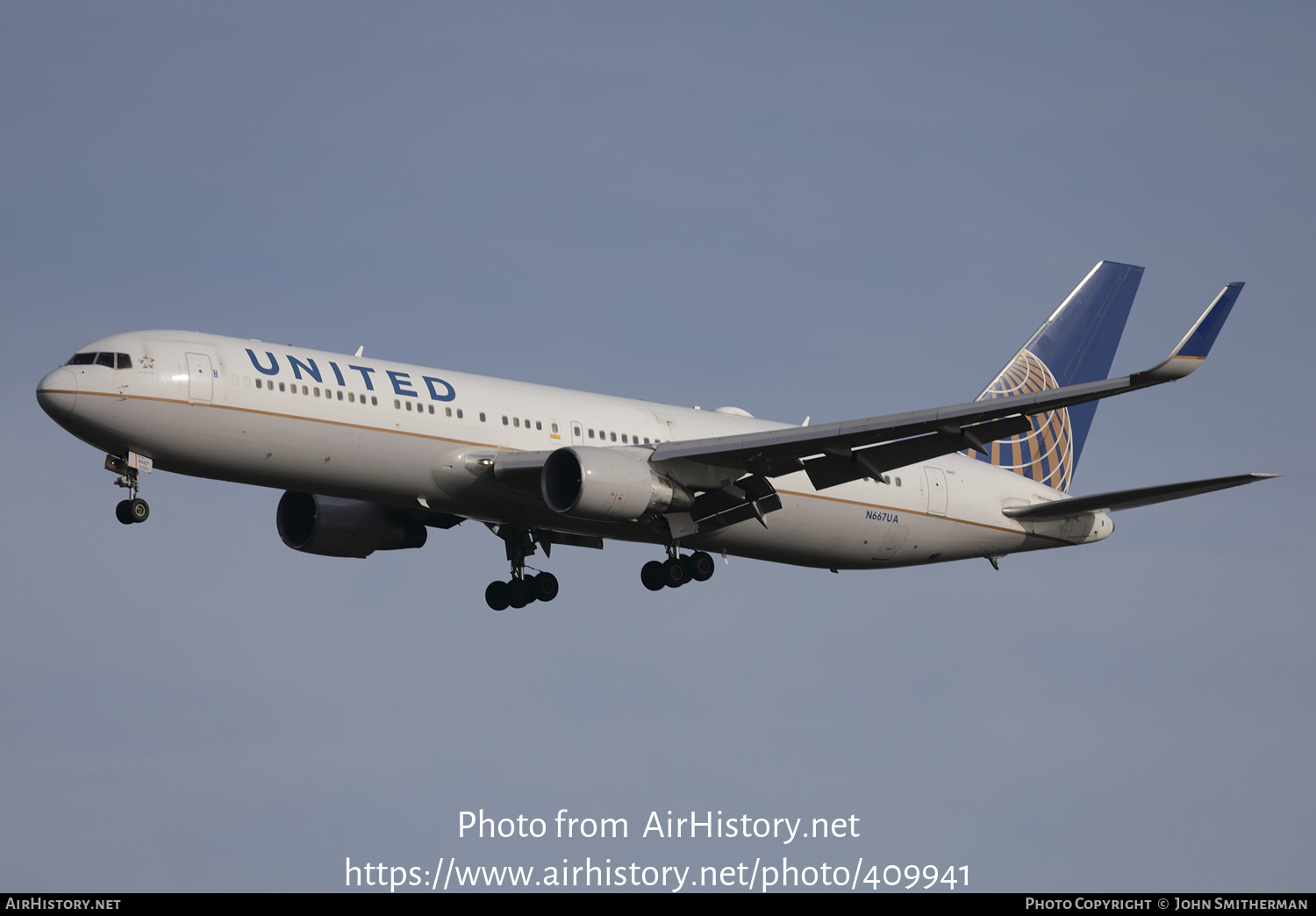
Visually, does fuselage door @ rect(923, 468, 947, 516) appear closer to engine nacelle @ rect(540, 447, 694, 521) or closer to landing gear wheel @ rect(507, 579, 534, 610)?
engine nacelle @ rect(540, 447, 694, 521)

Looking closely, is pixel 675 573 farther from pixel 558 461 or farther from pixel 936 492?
pixel 936 492

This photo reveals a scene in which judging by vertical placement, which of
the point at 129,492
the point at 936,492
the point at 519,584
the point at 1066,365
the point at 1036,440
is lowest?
the point at 129,492

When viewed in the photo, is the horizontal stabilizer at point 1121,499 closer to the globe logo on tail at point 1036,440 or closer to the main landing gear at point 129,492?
the globe logo on tail at point 1036,440

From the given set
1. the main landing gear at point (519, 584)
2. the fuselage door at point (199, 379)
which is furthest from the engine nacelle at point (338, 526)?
the fuselage door at point (199, 379)

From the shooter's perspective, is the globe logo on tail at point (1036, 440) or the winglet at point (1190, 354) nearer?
the winglet at point (1190, 354)

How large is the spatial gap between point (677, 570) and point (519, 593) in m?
5.42

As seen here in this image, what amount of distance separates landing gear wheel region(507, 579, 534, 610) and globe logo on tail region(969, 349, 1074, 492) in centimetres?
1415

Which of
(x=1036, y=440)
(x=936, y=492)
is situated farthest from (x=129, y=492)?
(x=1036, y=440)

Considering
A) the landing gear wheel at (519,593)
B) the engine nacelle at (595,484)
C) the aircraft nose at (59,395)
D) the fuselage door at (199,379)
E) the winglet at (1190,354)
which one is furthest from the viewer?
the landing gear wheel at (519,593)

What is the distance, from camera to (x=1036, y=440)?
1951 inches

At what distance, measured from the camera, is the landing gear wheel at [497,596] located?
44375 millimetres

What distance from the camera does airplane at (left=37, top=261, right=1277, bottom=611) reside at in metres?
34.5

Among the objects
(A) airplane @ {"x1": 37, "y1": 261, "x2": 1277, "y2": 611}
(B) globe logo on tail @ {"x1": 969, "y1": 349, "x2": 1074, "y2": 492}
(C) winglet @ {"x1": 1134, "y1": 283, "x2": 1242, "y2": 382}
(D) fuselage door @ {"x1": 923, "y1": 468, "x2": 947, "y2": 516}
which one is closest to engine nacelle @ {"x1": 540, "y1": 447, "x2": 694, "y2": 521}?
(A) airplane @ {"x1": 37, "y1": 261, "x2": 1277, "y2": 611}

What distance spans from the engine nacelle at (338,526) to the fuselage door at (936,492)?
13989 millimetres
